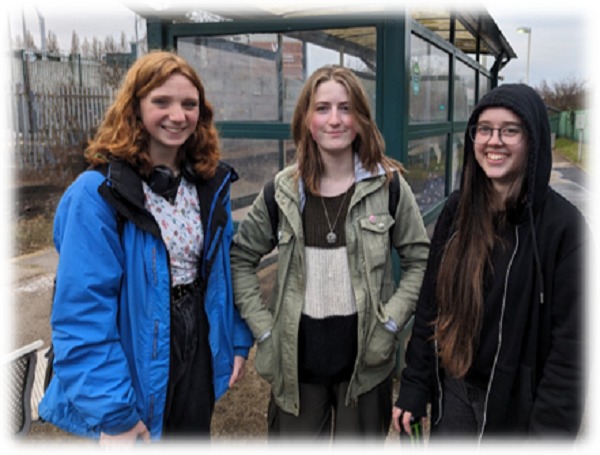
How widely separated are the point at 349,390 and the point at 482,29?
656cm

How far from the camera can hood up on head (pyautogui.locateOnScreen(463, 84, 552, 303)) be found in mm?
1901

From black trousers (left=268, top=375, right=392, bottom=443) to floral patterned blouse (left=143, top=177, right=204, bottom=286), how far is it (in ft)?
2.40

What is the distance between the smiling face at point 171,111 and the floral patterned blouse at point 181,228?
186 millimetres

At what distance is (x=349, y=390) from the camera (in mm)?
2379

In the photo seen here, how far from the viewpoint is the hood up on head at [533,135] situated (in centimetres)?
190

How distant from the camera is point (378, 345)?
2.35m

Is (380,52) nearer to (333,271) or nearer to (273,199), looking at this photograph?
(273,199)

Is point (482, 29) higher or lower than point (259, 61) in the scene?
higher

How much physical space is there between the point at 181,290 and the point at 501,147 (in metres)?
1.24

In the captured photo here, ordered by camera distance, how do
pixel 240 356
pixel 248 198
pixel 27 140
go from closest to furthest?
1. pixel 240 356
2. pixel 248 198
3. pixel 27 140

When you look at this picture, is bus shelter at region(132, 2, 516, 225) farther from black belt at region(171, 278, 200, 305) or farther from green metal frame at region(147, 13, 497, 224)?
black belt at region(171, 278, 200, 305)

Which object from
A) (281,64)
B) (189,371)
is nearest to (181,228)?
(189,371)

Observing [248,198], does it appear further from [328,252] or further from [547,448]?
[547,448]

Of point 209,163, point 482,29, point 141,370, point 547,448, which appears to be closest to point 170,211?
point 209,163
